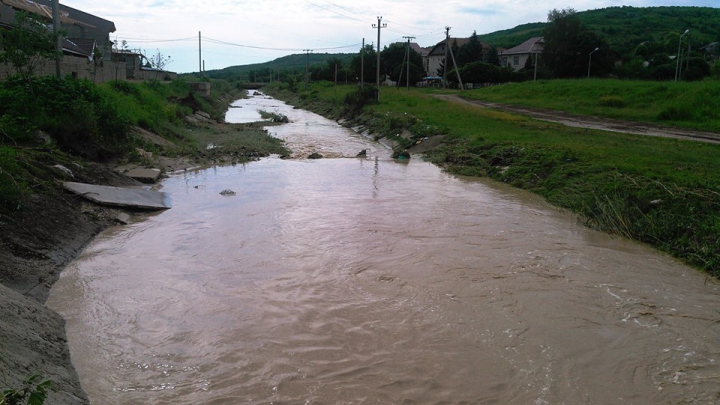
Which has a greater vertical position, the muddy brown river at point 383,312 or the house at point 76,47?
the house at point 76,47

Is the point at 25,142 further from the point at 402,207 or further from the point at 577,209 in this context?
the point at 577,209

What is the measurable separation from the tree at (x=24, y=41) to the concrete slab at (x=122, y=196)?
4962 millimetres

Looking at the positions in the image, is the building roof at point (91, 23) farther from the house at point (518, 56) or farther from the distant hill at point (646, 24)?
the distant hill at point (646, 24)

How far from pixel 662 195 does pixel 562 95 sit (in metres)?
29.6

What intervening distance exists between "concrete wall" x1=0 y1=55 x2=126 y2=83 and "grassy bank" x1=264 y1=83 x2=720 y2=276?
45.2 ft

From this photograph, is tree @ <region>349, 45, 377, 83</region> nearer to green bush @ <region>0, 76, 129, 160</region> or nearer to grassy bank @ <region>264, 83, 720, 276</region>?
grassy bank @ <region>264, 83, 720, 276</region>

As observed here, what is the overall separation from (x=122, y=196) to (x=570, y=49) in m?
59.7

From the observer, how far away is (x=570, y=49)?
202 ft

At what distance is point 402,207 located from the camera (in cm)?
1303

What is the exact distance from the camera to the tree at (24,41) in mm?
13969

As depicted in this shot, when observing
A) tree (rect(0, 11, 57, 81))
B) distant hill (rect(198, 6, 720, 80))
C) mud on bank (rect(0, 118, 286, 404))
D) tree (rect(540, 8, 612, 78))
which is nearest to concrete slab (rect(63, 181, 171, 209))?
mud on bank (rect(0, 118, 286, 404))

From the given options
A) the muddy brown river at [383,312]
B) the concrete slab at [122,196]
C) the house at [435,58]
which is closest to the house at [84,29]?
the concrete slab at [122,196]

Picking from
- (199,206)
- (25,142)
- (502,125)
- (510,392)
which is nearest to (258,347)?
(510,392)

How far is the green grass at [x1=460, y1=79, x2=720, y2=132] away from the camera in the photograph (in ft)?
80.6
